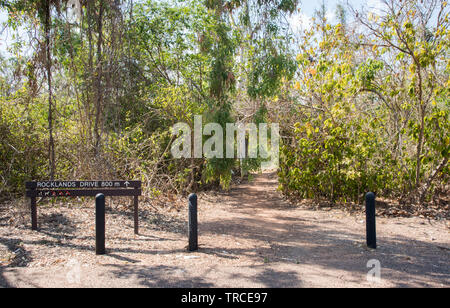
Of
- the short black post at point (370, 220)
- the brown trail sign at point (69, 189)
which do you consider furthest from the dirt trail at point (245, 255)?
the brown trail sign at point (69, 189)

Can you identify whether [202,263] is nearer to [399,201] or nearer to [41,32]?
[399,201]

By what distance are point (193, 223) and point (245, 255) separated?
923 millimetres

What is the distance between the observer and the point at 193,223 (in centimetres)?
537

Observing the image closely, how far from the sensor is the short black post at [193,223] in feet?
17.5

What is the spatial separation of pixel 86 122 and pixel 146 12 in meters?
6.12

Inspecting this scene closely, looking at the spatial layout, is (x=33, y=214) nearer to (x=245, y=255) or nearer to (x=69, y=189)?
(x=69, y=189)

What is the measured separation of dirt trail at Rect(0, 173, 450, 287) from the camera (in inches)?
166

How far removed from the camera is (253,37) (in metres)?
9.86

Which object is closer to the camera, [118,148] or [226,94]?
[118,148]

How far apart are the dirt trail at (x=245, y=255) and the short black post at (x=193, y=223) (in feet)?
0.48

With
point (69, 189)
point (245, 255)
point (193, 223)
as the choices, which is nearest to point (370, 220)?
point (245, 255)
